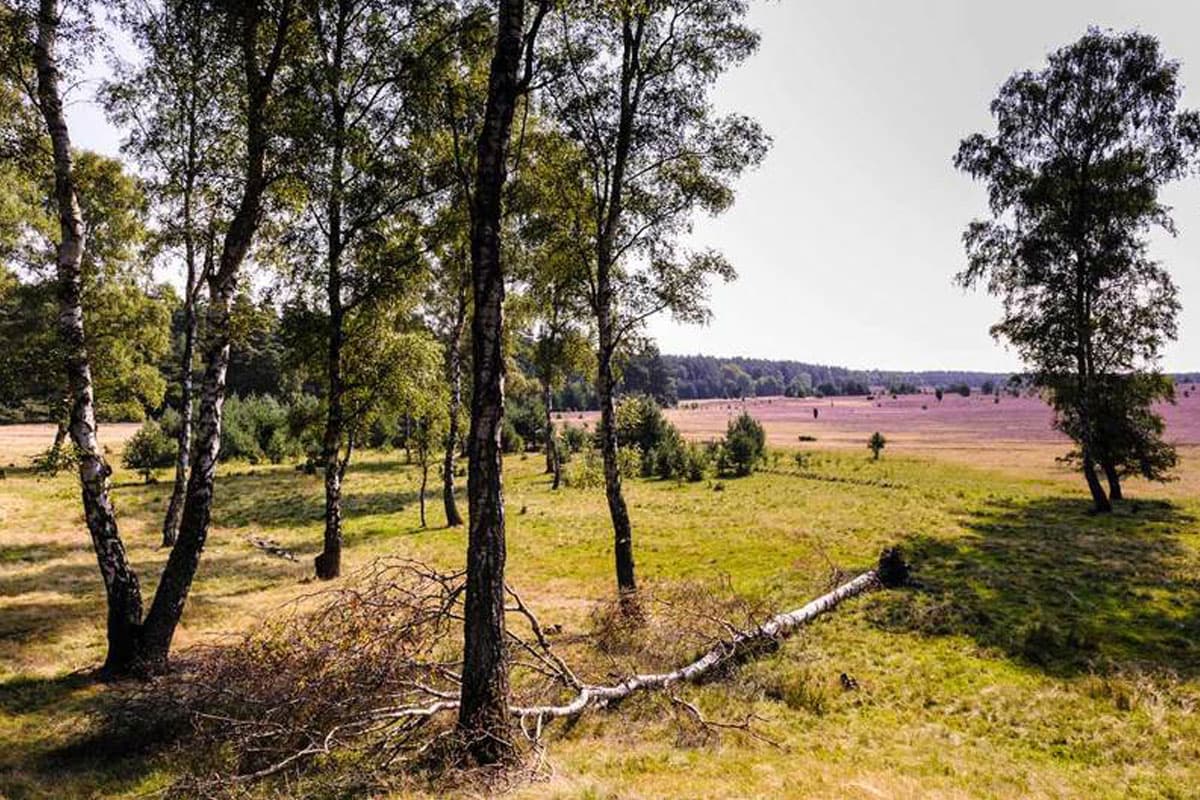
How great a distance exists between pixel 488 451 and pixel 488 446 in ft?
0.20

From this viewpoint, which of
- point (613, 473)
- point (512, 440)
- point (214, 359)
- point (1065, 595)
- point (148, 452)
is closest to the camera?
point (214, 359)

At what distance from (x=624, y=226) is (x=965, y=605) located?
12426 mm

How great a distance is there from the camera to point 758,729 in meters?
8.83

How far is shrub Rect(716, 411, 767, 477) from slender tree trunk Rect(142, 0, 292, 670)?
3659 cm

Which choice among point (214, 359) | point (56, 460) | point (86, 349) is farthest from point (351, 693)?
point (86, 349)

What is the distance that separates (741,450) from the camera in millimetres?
44281

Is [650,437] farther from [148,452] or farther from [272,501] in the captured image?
[148,452]

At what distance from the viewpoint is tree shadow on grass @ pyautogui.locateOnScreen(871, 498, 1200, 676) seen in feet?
39.9

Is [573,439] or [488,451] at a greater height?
[488,451]

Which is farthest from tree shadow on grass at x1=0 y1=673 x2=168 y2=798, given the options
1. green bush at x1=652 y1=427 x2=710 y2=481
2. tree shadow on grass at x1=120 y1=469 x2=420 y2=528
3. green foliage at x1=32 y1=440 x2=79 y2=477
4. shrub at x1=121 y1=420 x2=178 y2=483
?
green bush at x1=652 y1=427 x2=710 y2=481

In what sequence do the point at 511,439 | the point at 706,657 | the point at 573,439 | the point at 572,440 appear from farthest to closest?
1. the point at 511,439
2. the point at 573,439
3. the point at 572,440
4. the point at 706,657

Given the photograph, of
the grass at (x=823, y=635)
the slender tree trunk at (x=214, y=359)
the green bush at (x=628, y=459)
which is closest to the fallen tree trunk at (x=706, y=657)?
the grass at (x=823, y=635)

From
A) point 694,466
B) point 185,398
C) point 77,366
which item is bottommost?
point 694,466

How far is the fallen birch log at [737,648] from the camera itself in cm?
889
